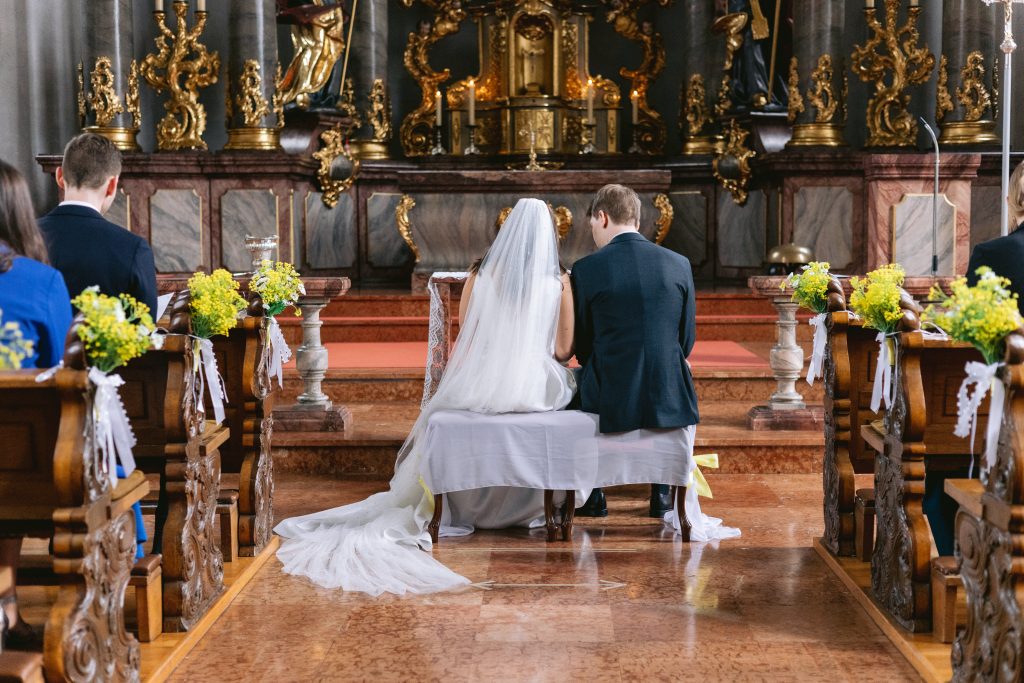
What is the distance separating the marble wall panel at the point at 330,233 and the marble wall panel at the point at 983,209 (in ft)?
18.9

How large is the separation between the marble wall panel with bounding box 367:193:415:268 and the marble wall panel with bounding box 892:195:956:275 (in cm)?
462

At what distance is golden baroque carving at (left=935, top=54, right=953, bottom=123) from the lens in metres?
10.7

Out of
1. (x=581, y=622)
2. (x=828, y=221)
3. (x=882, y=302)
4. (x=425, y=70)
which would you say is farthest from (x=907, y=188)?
(x=581, y=622)

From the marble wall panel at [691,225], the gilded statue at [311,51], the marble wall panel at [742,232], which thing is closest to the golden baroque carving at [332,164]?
the gilded statue at [311,51]

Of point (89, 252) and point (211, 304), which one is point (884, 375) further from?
point (89, 252)

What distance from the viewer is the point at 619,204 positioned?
5281mm

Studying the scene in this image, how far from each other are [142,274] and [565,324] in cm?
188

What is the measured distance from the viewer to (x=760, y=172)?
37.0 ft

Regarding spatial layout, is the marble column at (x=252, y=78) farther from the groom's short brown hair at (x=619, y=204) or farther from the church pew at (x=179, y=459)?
the church pew at (x=179, y=459)

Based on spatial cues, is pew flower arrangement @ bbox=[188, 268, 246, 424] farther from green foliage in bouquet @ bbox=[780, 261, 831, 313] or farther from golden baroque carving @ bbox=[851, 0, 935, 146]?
golden baroque carving @ bbox=[851, 0, 935, 146]

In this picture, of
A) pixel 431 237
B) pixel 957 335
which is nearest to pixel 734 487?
pixel 957 335

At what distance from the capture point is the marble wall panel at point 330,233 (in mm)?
11641

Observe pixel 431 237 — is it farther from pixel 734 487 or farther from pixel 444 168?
pixel 734 487

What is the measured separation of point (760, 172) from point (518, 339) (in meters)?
6.55
